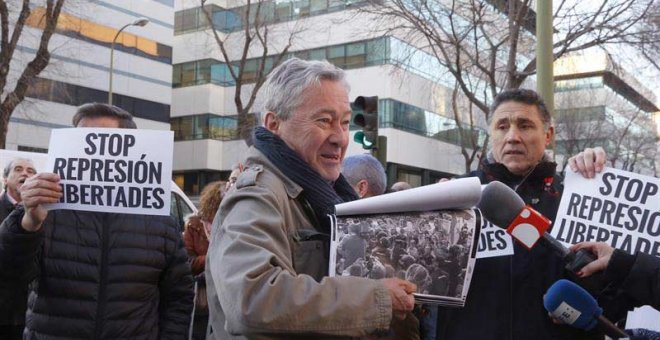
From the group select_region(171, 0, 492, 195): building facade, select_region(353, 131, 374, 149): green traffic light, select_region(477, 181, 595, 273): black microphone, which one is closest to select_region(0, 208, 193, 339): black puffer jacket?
select_region(477, 181, 595, 273): black microphone

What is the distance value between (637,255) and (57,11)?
17.0 m

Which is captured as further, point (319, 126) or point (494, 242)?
point (494, 242)

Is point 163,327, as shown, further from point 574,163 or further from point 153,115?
point 153,115

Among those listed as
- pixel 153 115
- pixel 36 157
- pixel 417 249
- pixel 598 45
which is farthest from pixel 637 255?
pixel 153 115

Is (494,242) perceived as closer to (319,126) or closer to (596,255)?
(596,255)

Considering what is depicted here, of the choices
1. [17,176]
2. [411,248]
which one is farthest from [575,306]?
[17,176]

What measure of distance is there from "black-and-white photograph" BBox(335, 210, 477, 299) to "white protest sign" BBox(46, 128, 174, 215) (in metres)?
1.77

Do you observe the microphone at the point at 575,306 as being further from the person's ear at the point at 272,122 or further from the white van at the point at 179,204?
the white van at the point at 179,204

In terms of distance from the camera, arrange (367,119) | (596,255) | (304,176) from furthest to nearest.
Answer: (367,119) → (596,255) → (304,176)

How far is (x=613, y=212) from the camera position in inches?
116

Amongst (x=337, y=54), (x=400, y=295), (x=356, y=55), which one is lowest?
(x=400, y=295)

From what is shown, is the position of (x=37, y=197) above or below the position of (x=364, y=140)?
below

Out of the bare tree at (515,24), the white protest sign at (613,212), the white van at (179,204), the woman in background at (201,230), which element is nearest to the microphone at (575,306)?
the white protest sign at (613,212)

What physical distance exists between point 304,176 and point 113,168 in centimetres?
164
